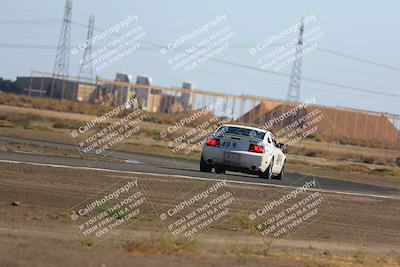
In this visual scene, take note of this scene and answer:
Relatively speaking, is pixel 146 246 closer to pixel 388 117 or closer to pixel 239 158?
pixel 239 158

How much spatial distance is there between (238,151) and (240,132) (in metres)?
0.79

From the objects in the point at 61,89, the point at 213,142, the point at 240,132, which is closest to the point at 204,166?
the point at 213,142

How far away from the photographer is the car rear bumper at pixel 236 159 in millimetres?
24672

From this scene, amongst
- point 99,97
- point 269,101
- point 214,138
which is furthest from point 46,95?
point 214,138

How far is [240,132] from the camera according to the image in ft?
82.9

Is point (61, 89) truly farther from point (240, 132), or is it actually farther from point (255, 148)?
point (255, 148)

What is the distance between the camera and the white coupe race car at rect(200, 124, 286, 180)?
24.7m

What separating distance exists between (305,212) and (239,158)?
5748mm

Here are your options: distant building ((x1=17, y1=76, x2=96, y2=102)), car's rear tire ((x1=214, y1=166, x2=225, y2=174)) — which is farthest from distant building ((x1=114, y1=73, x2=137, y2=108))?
car's rear tire ((x1=214, y1=166, x2=225, y2=174))

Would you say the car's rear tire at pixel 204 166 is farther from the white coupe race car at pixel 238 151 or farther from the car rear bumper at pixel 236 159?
the car rear bumper at pixel 236 159

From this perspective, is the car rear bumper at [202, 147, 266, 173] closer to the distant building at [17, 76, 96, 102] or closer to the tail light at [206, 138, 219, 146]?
the tail light at [206, 138, 219, 146]

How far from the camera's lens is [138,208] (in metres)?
16.6

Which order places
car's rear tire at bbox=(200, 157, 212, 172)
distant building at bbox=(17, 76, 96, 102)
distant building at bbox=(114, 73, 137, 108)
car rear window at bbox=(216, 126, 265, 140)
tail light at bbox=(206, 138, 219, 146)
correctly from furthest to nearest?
distant building at bbox=(17, 76, 96, 102), distant building at bbox=(114, 73, 137, 108), car's rear tire at bbox=(200, 157, 212, 172), car rear window at bbox=(216, 126, 265, 140), tail light at bbox=(206, 138, 219, 146)

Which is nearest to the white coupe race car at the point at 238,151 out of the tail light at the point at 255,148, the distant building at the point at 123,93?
the tail light at the point at 255,148
